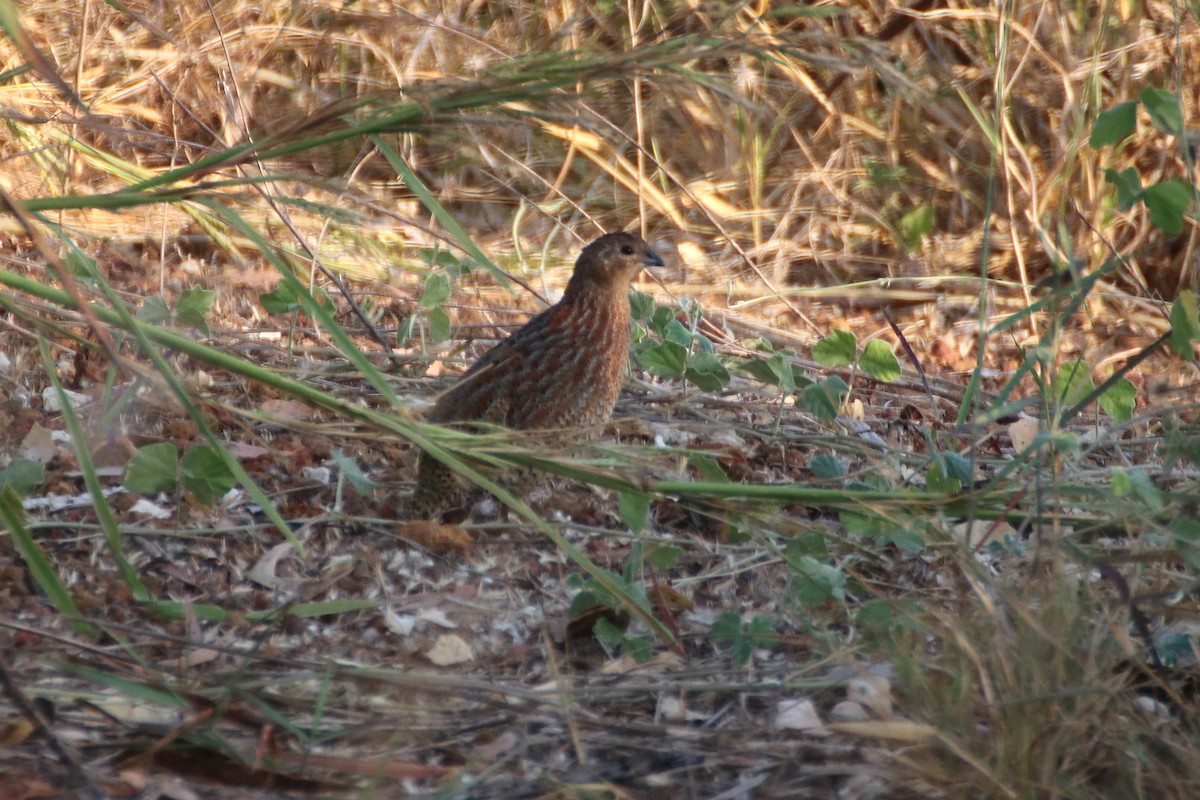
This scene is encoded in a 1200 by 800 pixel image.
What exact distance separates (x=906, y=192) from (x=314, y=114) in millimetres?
4434

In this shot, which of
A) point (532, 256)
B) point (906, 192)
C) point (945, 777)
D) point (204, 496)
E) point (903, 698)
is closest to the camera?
point (945, 777)

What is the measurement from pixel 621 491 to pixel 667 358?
1.29 meters

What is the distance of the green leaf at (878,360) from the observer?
3.57 meters

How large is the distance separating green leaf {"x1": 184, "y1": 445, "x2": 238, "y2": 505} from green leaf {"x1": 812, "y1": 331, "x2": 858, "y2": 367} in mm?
1603

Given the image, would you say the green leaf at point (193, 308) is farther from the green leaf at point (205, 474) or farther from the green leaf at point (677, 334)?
the green leaf at point (677, 334)

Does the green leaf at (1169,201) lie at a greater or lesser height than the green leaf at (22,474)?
greater

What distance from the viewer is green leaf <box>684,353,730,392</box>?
358 cm

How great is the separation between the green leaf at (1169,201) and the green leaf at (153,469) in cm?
193

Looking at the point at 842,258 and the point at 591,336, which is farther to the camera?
the point at 842,258

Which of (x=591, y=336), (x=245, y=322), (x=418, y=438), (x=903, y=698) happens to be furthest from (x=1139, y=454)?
(x=245, y=322)

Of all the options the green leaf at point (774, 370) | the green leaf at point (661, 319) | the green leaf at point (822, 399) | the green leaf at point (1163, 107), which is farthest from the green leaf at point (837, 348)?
the green leaf at point (1163, 107)

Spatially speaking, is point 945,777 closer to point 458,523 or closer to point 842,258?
point 458,523

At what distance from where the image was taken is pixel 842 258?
594 centimetres

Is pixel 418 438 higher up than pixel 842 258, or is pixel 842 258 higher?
pixel 418 438
